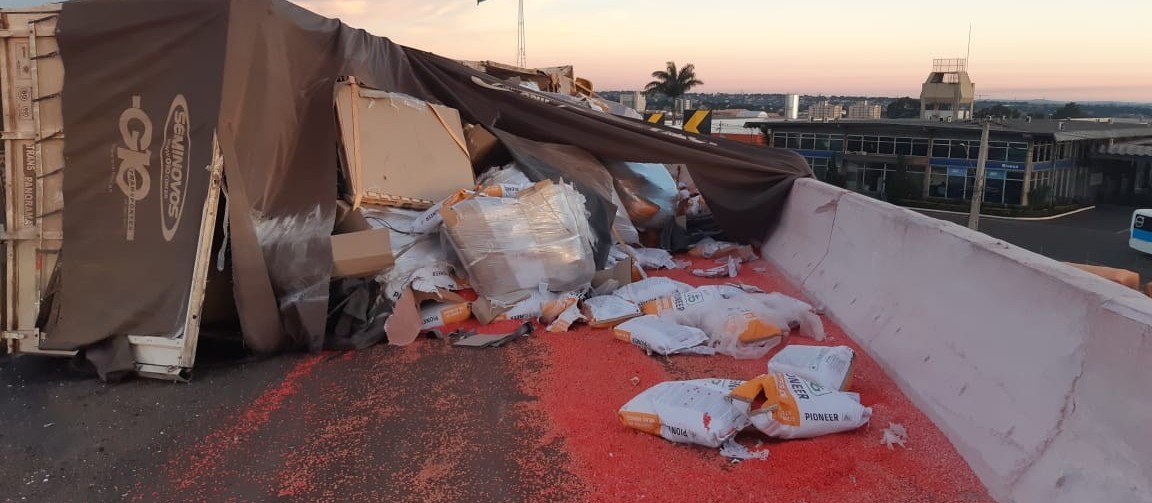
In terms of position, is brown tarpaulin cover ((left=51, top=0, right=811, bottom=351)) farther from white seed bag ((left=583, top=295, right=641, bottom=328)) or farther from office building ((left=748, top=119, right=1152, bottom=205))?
office building ((left=748, top=119, right=1152, bottom=205))

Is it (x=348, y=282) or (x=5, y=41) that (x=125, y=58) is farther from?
(x=348, y=282)

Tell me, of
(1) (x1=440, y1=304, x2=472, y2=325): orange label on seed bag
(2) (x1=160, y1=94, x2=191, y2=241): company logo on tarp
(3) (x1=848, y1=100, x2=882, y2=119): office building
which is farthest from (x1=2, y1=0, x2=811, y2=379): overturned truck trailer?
(3) (x1=848, y1=100, x2=882, y2=119): office building

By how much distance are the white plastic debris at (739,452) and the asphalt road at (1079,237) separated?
3600 cm

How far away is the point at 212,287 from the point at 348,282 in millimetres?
854

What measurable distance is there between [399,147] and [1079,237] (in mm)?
46006

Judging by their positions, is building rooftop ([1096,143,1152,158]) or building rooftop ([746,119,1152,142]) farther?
building rooftop ([1096,143,1152,158])

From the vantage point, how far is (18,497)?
3164mm

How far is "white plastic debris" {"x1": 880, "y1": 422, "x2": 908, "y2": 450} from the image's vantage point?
3328mm

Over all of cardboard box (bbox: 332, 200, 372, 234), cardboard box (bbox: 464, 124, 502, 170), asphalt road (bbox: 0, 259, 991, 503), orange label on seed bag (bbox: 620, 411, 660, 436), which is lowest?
asphalt road (bbox: 0, 259, 991, 503)

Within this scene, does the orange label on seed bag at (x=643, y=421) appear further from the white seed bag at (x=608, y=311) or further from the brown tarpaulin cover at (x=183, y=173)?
the brown tarpaulin cover at (x=183, y=173)

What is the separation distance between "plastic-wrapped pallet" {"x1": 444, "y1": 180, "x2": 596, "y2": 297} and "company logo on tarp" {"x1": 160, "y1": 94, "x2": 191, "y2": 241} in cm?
177

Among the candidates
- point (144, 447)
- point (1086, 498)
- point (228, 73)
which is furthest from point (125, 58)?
point (1086, 498)

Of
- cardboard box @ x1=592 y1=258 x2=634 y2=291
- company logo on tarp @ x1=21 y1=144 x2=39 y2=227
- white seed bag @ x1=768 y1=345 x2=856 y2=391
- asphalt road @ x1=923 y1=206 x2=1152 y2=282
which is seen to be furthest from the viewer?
asphalt road @ x1=923 y1=206 x2=1152 y2=282

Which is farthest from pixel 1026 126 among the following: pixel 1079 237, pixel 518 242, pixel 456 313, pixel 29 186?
pixel 29 186
